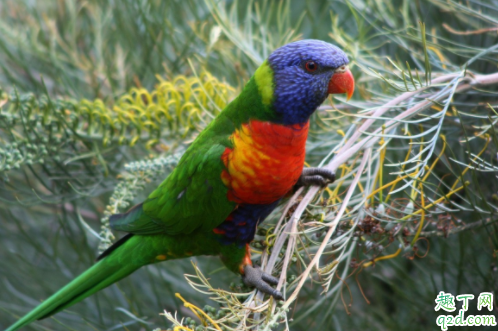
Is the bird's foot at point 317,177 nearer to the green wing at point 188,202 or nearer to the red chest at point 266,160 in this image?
the red chest at point 266,160

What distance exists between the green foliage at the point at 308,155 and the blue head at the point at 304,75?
0.38 feet

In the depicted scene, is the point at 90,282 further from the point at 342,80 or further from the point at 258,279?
the point at 342,80

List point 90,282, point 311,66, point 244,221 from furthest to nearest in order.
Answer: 1. point 90,282
2. point 244,221
3. point 311,66

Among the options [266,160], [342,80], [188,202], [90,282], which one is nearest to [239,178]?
[266,160]

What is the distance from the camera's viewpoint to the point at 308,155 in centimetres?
197

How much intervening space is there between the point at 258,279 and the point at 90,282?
2.42ft

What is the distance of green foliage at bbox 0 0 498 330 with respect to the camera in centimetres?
133

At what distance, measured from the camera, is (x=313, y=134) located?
1928 millimetres

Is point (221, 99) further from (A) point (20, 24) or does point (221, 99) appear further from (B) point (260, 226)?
(A) point (20, 24)

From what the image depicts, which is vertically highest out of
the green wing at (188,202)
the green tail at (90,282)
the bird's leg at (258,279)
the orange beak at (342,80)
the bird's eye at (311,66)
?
the bird's eye at (311,66)

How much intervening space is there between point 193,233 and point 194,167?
273 mm

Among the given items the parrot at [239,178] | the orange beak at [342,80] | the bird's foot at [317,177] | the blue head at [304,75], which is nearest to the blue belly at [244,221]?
the parrot at [239,178]

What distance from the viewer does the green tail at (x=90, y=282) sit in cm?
165

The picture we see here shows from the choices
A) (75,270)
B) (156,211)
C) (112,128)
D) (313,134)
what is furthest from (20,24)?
(313,134)
